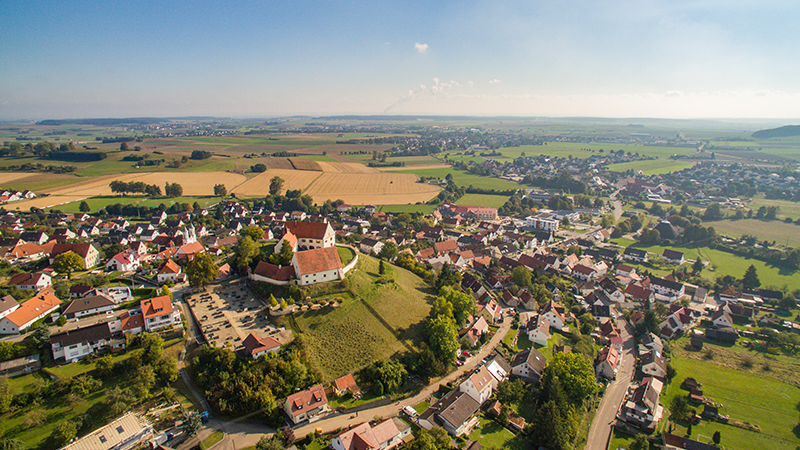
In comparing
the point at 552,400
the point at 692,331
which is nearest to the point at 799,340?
the point at 692,331

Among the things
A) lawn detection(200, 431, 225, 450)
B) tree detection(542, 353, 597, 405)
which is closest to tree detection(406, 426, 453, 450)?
tree detection(542, 353, 597, 405)

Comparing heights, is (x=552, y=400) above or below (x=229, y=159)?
below

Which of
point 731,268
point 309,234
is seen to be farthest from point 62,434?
point 731,268

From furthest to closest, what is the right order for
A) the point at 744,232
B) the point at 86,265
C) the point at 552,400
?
1. the point at 744,232
2. the point at 86,265
3. the point at 552,400

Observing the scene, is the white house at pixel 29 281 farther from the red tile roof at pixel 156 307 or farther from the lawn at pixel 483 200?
the lawn at pixel 483 200

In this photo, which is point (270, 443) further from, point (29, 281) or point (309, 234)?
point (29, 281)

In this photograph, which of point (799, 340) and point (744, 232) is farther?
point (744, 232)

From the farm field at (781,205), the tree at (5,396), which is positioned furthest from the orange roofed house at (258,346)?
the farm field at (781,205)

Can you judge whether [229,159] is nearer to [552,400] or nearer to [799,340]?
[552,400]
